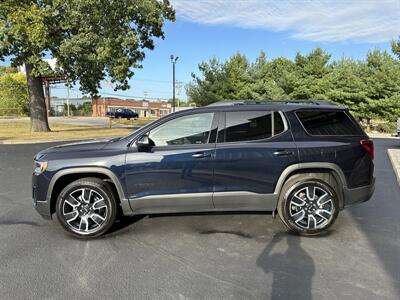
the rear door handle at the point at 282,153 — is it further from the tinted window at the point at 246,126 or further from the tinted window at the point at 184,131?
the tinted window at the point at 184,131

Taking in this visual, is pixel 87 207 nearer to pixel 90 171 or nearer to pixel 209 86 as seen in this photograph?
pixel 90 171

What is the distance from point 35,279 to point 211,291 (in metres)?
1.70

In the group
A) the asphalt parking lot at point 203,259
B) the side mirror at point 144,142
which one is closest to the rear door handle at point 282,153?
the asphalt parking lot at point 203,259

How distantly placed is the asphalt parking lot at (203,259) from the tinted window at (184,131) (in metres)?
1.21

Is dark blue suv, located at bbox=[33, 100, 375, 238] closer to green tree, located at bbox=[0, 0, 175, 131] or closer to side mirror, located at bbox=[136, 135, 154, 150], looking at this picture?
side mirror, located at bbox=[136, 135, 154, 150]

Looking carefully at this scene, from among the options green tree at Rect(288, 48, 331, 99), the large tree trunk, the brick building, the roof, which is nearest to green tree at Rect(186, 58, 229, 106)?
green tree at Rect(288, 48, 331, 99)

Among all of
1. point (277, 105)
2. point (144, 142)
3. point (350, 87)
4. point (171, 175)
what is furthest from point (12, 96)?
point (277, 105)

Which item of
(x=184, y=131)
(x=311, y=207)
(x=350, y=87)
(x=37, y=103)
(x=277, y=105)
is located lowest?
(x=311, y=207)

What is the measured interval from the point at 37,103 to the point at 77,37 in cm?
616

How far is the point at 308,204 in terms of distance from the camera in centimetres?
470

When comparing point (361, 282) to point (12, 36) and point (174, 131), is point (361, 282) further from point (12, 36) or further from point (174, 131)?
point (12, 36)

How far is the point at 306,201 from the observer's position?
4711 mm

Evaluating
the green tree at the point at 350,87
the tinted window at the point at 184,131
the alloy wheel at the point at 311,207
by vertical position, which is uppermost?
the green tree at the point at 350,87

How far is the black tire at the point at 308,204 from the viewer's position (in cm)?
464
